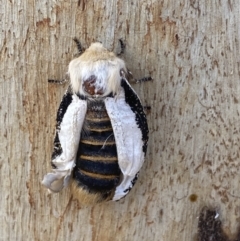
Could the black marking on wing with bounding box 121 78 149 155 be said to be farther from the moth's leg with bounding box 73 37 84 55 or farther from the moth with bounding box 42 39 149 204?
the moth's leg with bounding box 73 37 84 55

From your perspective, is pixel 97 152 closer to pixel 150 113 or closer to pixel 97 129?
pixel 97 129

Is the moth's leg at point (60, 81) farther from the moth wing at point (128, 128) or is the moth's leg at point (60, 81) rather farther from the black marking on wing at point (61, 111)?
the moth wing at point (128, 128)

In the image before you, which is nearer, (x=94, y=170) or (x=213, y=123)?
(x=94, y=170)

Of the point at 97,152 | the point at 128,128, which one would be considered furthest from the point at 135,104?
the point at 97,152

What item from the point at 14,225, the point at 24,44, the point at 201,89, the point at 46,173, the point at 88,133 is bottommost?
the point at 14,225

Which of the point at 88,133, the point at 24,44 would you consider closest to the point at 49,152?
the point at 88,133

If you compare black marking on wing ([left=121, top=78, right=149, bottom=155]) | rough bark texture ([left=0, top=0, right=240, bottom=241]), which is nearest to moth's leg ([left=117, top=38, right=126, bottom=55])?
rough bark texture ([left=0, top=0, right=240, bottom=241])

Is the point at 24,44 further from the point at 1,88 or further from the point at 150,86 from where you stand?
the point at 150,86
